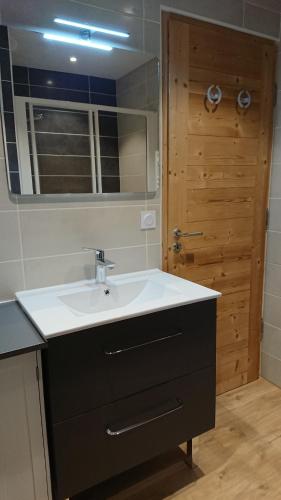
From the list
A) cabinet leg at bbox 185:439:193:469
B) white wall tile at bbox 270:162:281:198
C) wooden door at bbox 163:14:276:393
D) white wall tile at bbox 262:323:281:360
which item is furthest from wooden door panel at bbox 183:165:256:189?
cabinet leg at bbox 185:439:193:469

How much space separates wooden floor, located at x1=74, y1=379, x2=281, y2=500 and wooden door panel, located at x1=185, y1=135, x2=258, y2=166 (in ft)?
4.98

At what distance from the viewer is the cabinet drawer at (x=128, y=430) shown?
3.92ft

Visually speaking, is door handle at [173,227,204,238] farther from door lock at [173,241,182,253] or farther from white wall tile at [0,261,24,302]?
white wall tile at [0,261,24,302]

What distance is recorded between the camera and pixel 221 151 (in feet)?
6.35

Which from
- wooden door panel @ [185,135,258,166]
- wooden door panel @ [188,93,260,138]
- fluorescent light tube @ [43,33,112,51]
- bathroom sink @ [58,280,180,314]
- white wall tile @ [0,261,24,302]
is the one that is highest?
fluorescent light tube @ [43,33,112,51]

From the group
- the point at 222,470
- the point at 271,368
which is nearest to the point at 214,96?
the point at 271,368

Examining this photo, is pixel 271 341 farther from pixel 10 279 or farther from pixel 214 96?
pixel 10 279

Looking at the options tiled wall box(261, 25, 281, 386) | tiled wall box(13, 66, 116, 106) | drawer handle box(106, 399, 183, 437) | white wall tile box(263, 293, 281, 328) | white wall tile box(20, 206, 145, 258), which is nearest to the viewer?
drawer handle box(106, 399, 183, 437)

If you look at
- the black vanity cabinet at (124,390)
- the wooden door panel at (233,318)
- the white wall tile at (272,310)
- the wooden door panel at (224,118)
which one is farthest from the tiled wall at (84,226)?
the white wall tile at (272,310)

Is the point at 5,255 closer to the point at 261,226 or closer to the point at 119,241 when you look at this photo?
the point at 119,241

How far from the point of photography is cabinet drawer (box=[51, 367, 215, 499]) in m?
1.19

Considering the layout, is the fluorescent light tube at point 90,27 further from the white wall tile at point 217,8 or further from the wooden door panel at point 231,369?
the wooden door panel at point 231,369

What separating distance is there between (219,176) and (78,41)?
1.00m

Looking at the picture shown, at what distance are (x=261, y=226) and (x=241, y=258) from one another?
26cm
